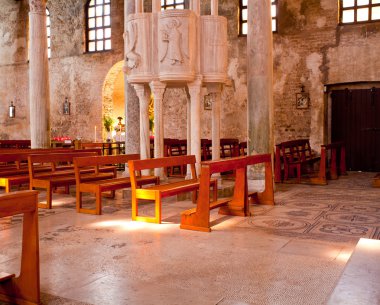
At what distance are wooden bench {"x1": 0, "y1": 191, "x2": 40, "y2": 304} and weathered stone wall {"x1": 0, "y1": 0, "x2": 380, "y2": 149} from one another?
38.1 ft

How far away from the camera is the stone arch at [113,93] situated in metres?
18.0

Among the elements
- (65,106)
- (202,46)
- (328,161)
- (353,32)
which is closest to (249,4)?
(202,46)

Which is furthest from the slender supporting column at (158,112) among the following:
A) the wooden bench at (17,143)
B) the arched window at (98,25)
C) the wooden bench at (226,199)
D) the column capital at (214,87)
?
the arched window at (98,25)

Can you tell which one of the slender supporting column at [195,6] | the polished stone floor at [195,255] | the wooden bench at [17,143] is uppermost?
the slender supporting column at [195,6]

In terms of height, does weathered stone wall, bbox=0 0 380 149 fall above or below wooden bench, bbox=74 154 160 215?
above

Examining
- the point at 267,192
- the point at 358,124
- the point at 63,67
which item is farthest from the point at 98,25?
the point at 267,192

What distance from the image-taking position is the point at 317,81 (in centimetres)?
1409

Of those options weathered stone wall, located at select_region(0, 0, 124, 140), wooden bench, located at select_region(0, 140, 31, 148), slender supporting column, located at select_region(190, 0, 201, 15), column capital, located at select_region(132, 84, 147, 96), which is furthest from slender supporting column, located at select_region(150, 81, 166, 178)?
weathered stone wall, located at select_region(0, 0, 124, 140)

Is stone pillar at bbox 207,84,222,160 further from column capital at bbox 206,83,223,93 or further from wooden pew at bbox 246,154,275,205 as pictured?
wooden pew at bbox 246,154,275,205

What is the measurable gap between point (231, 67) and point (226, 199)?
30.6 ft

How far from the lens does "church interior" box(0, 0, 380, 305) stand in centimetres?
379

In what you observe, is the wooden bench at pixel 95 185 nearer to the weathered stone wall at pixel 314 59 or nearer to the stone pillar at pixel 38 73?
the stone pillar at pixel 38 73

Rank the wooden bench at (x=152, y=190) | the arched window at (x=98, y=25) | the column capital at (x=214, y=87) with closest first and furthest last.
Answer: the wooden bench at (x=152, y=190), the column capital at (x=214, y=87), the arched window at (x=98, y=25)

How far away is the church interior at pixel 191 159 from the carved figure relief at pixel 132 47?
0.04 metres
